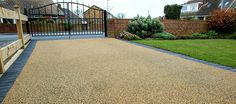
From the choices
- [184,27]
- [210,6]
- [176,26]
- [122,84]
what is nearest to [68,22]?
[176,26]

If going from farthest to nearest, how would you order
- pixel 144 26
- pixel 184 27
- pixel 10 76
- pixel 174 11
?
pixel 174 11, pixel 184 27, pixel 144 26, pixel 10 76

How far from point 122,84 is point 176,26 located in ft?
31.0

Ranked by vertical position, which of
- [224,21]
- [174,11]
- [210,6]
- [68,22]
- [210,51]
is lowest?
[210,51]

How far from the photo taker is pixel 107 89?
2320mm

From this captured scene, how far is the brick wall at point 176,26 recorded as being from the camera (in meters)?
9.31

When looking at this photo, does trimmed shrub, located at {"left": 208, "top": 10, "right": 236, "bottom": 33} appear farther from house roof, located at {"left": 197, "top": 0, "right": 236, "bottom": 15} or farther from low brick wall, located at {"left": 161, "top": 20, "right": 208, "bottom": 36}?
house roof, located at {"left": 197, "top": 0, "right": 236, "bottom": 15}

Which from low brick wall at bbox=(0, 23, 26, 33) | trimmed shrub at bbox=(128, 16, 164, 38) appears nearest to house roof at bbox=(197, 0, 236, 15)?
trimmed shrub at bbox=(128, 16, 164, 38)

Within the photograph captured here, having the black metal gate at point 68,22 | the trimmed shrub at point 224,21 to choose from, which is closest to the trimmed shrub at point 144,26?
the black metal gate at point 68,22

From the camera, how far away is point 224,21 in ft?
35.9

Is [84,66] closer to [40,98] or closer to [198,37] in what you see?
[40,98]

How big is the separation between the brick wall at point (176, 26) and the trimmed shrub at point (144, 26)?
0.51 metres

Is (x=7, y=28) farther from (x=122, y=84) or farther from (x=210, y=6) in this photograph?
(x=210, y=6)

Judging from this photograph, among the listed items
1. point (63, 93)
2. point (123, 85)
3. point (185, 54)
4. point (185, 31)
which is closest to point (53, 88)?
point (63, 93)

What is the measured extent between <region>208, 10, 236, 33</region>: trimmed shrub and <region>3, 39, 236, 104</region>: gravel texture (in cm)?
897
